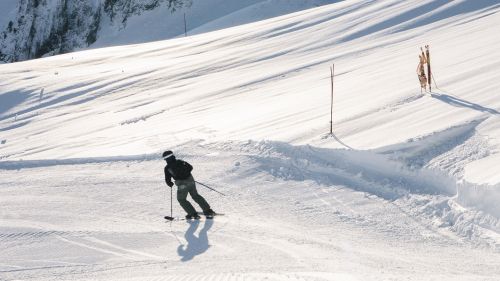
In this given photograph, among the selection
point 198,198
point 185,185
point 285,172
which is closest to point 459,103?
point 285,172

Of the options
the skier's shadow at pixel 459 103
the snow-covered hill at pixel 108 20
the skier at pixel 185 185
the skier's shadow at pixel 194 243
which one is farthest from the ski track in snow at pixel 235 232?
the snow-covered hill at pixel 108 20

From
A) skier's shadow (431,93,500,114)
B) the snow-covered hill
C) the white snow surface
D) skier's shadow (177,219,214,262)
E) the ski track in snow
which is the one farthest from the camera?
the snow-covered hill

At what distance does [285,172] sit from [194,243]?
307 centimetres

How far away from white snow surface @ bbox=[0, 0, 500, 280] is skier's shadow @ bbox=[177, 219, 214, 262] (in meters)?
0.03

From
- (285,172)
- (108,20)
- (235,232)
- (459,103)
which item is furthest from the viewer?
(108,20)

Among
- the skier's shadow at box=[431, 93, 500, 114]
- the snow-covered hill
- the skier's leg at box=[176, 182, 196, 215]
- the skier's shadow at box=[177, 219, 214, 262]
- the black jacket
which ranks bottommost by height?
the skier's shadow at box=[177, 219, 214, 262]

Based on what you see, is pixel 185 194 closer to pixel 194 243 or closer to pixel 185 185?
pixel 185 185

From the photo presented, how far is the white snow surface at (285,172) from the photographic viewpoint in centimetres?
849

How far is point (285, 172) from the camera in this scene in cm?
1171

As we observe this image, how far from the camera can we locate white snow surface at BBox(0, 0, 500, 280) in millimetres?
8492

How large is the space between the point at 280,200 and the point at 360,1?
867 inches

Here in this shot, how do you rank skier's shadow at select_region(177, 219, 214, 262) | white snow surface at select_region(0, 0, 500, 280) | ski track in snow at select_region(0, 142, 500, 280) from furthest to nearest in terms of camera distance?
skier's shadow at select_region(177, 219, 214, 262)
white snow surface at select_region(0, 0, 500, 280)
ski track in snow at select_region(0, 142, 500, 280)

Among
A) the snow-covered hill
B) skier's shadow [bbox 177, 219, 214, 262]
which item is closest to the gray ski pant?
skier's shadow [bbox 177, 219, 214, 262]

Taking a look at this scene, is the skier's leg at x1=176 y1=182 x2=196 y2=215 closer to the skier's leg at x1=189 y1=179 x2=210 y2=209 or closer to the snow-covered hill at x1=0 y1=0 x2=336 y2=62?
the skier's leg at x1=189 y1=179 x2=210 y2=209
